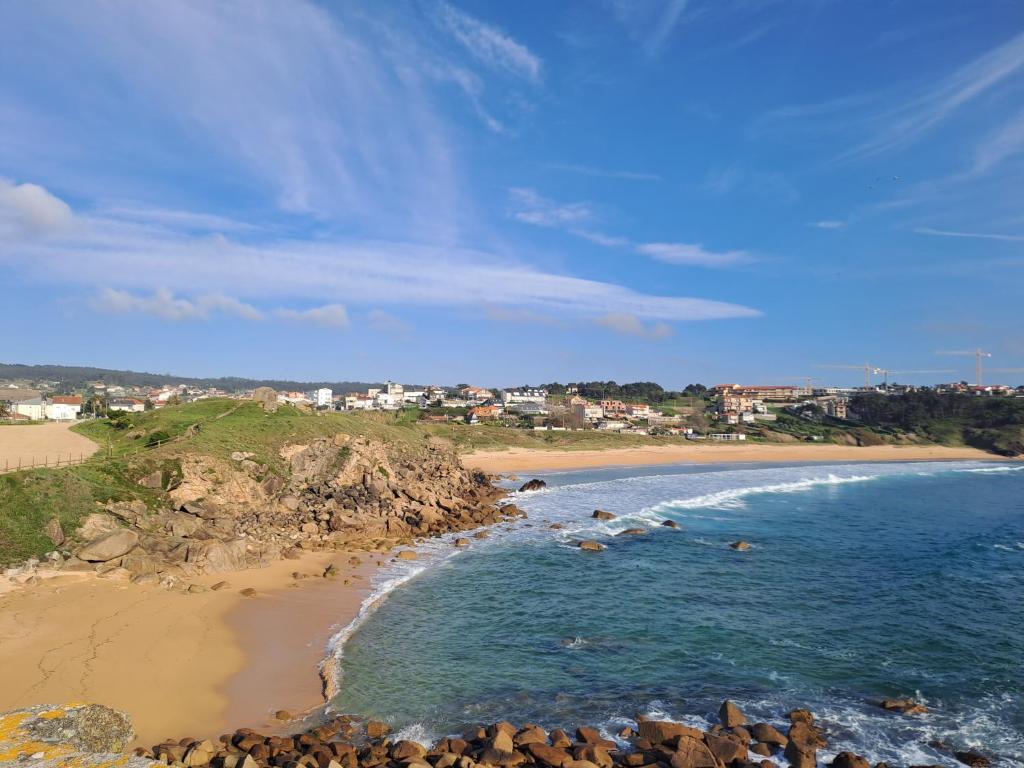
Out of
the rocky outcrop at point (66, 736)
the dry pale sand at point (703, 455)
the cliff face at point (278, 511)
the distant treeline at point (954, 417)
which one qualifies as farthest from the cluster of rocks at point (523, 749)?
the distant treeline at point (954, 417)

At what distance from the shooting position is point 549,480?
59.0 metres

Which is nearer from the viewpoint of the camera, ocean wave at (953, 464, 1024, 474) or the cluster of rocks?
the cluster of rocks

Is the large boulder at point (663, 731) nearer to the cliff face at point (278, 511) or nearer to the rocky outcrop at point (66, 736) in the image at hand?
the rocky outcrop at point (66, 736)

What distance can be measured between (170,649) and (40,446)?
22948mm

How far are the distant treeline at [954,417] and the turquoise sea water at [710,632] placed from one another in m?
91.5

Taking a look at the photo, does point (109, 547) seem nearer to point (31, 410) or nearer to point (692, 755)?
point (692, 755)

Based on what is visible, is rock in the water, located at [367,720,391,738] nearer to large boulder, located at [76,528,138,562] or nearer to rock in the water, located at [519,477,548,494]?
large boulder, located at [76,528,138,562]

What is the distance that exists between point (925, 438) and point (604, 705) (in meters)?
128

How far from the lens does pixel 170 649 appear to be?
16234 mm

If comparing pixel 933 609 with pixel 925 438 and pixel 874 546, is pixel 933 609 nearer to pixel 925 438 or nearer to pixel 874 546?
pixel 874 546

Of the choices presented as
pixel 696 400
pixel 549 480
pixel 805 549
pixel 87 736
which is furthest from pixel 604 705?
pixel 696 400

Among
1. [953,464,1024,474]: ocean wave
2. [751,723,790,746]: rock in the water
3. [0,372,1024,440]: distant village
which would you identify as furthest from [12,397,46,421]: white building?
[953,464,1024,474]: ocean wave

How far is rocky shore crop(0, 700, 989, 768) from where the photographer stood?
10680 millimetres

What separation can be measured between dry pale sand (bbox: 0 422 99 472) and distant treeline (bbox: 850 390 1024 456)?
125740 mm
